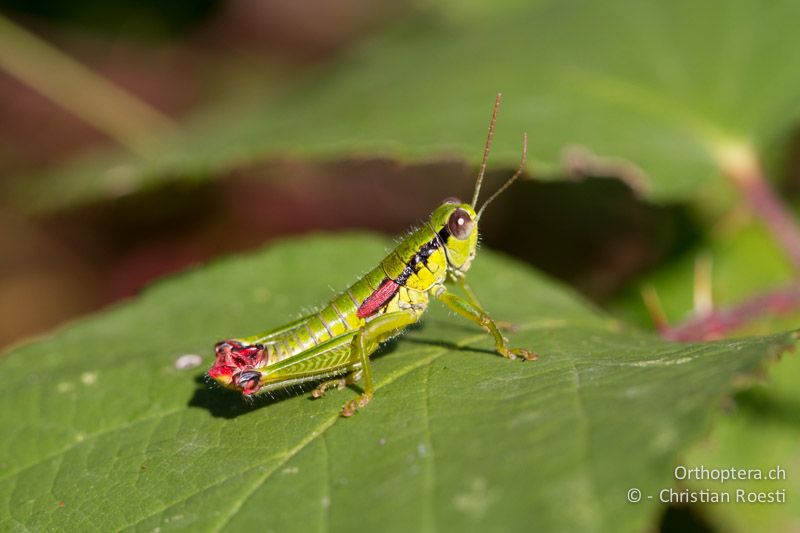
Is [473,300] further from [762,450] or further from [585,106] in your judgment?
[762,450]

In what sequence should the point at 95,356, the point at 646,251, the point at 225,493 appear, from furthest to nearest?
the point at 646,251, the point at 95,356, the point at 225,493

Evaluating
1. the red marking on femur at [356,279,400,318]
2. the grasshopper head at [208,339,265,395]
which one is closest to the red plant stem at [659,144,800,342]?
the red marking on femur at [356,279,400,318]

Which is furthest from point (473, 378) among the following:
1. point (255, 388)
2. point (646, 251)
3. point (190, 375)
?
point (646, 251)

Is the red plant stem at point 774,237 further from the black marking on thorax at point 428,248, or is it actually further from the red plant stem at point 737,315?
the black marking on thorax at point 428,248

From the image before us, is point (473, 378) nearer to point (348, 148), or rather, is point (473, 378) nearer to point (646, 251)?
point (348, 148)

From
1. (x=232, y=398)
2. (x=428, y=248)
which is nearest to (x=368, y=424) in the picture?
(x=232, y=398)
